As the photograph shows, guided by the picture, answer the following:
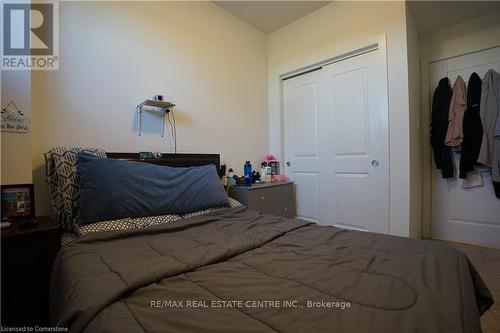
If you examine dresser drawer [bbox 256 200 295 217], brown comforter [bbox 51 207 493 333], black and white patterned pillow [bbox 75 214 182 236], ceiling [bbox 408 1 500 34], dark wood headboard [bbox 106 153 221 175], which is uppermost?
ceiling [bbox 408 1 500 34]

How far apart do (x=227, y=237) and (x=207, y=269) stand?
34 centimetres

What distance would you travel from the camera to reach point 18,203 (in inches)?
53.7

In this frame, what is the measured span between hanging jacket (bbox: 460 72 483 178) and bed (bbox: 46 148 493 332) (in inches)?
84.5

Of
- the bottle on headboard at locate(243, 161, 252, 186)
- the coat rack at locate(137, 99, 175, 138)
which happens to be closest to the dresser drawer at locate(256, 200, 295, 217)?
the bottle on headboard at locate(243, 161, 252, 186)

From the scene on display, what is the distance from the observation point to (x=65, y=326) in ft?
2.08

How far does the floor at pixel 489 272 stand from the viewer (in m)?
1.40

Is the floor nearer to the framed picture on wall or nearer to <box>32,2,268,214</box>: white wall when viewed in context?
<box>32,2,268,214</box>: white wall

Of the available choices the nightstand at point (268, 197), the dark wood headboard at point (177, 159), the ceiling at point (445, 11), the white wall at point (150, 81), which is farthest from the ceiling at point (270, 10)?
the nightstand at point (268, 197)

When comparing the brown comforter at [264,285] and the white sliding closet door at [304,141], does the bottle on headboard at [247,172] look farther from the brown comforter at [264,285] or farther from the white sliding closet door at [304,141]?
the brown comforter at [264,285]

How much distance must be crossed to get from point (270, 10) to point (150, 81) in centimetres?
171

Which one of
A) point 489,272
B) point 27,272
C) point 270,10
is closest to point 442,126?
point 489,272

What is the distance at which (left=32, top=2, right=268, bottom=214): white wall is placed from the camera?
1697 mm

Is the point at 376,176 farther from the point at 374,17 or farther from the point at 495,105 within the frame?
the point at 374,17

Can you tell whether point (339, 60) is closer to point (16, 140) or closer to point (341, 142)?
point (341, 142)
